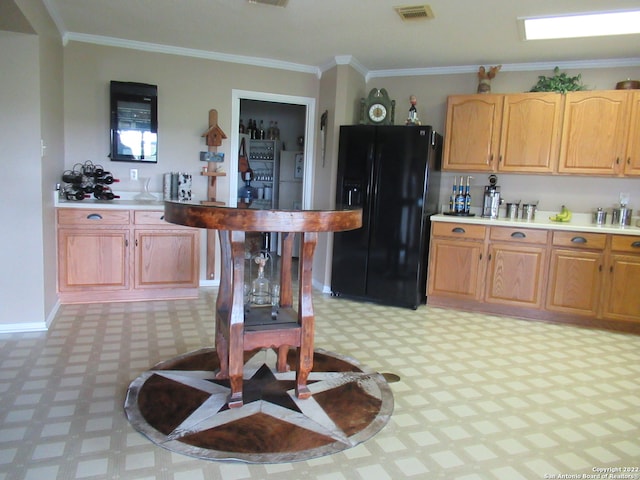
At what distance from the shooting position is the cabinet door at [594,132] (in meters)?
3.85

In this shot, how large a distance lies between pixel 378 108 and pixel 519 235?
175 cm

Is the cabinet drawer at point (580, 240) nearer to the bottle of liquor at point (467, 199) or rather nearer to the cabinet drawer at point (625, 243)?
the cabinet drawer at point (625, 243)

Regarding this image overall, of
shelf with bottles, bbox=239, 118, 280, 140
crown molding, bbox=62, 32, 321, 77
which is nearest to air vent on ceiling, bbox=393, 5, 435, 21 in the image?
crown molding, bbox=62, 32, 321, 77

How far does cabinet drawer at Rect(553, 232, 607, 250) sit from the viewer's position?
12.3 feet

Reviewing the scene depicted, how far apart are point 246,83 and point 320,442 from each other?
3652mm

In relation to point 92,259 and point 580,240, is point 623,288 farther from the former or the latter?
point 92,259

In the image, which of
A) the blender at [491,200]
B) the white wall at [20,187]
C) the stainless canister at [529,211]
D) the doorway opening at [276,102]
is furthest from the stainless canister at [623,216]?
the white wall at [20,187]

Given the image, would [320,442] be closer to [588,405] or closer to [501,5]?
[588,405]

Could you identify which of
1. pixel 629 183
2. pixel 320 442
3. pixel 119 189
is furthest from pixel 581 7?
pixel 119 189

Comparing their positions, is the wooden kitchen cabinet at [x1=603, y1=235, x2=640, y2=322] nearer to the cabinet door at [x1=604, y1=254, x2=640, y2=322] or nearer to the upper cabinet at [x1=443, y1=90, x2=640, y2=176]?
the cabinet door at [x1=604, y1=254, x2=640, y2=322]

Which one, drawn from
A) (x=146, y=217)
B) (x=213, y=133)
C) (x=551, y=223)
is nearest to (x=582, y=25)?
(x=551, y=223)

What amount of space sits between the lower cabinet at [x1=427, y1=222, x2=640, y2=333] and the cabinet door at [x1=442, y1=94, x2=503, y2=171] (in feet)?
2.07

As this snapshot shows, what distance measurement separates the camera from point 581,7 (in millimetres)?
2939

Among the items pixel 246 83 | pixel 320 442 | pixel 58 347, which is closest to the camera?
pixel 320 442
